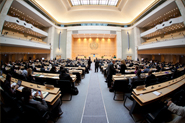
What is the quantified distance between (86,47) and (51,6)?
14259 millimetres

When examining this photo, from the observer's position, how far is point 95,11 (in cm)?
2034

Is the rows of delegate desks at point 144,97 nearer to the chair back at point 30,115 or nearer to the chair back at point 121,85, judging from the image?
the chair back at point 121,85

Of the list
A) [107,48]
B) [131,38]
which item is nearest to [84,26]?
[107,48]

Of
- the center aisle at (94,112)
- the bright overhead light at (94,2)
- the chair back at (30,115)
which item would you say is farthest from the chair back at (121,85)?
the bright overhead light at (94,2)

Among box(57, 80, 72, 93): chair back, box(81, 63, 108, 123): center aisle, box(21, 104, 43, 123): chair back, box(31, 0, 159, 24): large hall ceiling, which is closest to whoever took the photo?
box(21, 104, 43, 123): chair back

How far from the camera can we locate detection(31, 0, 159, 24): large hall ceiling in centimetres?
1585

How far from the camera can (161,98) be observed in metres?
2.16

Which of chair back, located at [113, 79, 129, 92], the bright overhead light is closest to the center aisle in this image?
chair back, located at [113, 79, 129, 92]

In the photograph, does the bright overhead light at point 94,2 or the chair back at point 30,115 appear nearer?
the chair back at point 30,115

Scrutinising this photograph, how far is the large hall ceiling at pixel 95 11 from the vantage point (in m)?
15.9

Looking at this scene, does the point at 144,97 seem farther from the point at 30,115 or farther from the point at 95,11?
the point at 95,11

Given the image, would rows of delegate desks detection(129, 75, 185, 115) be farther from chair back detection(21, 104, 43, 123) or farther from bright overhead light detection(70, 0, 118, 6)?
bright overhead light detection(70, 0, 118, 6)

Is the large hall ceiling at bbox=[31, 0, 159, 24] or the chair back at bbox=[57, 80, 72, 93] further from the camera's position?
the large hall ceiling at bbox=[31, 0, 159, 24]

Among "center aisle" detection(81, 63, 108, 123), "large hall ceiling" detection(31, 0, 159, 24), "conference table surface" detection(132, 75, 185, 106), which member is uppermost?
"large hall ceiling" detection(31, 0, 159, 24)
